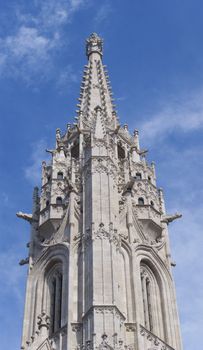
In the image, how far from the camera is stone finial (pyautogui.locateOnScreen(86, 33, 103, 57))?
51184 millimetres

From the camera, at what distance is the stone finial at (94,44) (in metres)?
51.2

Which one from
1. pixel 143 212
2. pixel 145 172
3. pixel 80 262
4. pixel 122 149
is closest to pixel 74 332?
pixel 80 262

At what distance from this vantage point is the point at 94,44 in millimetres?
51938

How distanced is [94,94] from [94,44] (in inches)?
338

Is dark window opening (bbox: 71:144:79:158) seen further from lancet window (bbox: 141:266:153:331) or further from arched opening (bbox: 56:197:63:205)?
lancet window (bbox: 141:266:153:331)

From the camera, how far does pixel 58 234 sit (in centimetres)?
3334

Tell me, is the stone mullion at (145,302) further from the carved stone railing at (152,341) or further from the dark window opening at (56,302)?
the dark window opening at (56,302)

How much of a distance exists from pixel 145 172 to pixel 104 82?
31.9 feet

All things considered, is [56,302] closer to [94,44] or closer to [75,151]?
[75,151]

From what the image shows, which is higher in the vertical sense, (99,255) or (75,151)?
(75,151)

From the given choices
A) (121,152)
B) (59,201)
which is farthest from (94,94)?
(59,201)

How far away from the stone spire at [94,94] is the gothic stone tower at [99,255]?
46.1 inches

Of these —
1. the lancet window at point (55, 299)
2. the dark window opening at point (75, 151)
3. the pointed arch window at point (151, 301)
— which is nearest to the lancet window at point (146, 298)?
the pointed arch window at point (151, 301)

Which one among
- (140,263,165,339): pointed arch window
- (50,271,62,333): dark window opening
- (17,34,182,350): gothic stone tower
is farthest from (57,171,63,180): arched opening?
(140,263,165,339): pointed arch window
